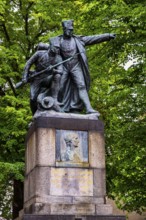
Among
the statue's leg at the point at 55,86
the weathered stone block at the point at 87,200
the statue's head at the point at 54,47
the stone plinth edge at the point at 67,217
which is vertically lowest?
the stone plinth edge at the point at 67,217

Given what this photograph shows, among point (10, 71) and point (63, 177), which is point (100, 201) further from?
point (10, 71)

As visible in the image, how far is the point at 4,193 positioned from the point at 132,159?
6678mm

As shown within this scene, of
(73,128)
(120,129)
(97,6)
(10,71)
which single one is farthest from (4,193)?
→ (73,128)

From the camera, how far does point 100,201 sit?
10.3 m

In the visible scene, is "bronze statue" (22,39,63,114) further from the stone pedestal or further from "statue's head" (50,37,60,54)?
the stone pedestal

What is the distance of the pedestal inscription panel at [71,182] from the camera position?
1016 centimetres

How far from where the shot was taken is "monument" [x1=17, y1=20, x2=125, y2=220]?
32.9 feet

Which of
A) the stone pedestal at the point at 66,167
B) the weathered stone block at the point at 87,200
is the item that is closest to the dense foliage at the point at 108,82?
the stone pedestal at the point at 66,167

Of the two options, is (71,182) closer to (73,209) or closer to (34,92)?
(73,209)

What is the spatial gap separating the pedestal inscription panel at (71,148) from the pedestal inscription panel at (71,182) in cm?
17

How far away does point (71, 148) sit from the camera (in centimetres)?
1052

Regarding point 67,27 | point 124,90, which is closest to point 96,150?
point 67,27

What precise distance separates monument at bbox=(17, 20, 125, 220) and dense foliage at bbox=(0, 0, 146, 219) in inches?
151

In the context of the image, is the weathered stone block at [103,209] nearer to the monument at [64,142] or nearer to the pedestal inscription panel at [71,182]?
the monument at [64,142]
